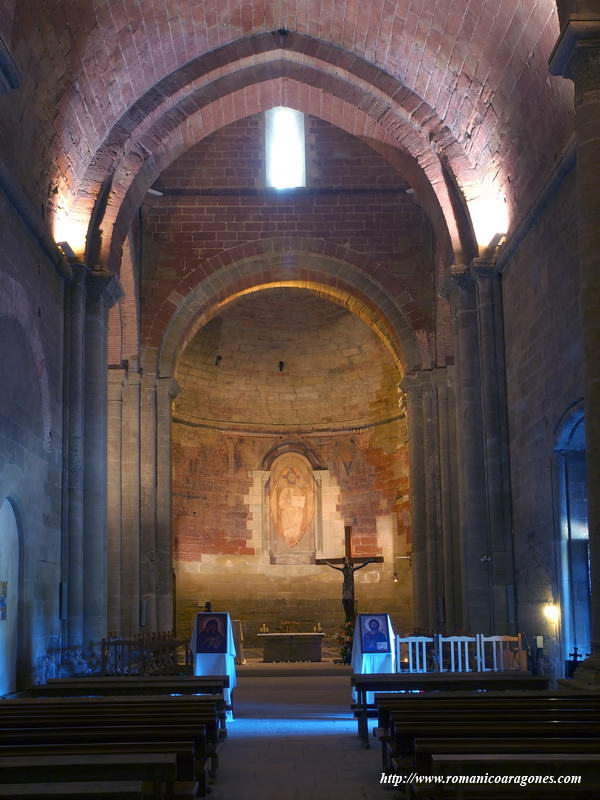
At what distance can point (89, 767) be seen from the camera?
5414 mm

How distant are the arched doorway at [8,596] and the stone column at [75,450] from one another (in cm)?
247

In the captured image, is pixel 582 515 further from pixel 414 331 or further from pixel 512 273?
pixel 414 331

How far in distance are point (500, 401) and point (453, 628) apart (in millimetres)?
8033

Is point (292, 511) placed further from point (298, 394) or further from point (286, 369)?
point (286, 369)

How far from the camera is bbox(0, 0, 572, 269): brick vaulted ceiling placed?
14.7 meters

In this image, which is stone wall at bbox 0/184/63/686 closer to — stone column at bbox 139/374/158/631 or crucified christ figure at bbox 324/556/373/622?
stone column at bbox 139/374/158/631

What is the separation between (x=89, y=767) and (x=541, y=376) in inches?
437

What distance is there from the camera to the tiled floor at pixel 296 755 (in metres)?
8.24

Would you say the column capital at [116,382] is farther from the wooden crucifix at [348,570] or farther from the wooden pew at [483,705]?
the wooden pew at [483,705]

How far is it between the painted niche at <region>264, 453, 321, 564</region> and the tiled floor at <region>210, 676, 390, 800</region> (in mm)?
16111

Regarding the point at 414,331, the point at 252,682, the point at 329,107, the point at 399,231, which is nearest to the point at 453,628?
the point at 252,682

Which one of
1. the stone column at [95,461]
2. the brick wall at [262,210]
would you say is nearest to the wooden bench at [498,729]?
the stone column at [95,461]

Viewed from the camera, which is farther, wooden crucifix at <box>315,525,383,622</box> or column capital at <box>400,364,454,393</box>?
wooden crucifix at <box>315,525,383,622</box>

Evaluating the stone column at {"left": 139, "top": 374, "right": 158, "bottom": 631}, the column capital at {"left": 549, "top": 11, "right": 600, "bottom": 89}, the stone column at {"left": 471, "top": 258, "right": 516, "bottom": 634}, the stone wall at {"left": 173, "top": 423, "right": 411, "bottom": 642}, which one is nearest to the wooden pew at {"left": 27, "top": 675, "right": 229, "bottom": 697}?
the stone column at {"left": 471, "top": 258, "right": 516, "bottom": 634}
